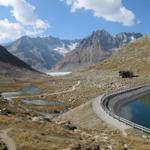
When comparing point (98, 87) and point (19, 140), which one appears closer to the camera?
point (19, 140)

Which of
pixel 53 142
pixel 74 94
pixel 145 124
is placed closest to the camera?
pixel 53 142

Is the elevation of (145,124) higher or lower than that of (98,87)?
lower

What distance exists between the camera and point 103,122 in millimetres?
80625

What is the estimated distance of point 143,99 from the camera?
476ft

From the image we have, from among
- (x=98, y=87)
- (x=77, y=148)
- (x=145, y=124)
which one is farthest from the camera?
(x=98, y=87)

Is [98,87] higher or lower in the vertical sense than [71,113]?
higher

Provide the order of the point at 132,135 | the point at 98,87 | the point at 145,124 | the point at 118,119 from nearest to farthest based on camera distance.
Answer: the point at 132,135, the point at 118,119, the point at 145,124, the point at 98,87

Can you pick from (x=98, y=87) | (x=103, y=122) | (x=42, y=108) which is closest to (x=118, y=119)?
(x=103, y=122)

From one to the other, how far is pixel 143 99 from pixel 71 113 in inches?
1901

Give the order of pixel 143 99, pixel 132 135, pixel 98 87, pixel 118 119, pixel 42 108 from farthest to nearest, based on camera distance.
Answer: pixel 98 87
pixel 143 99
pixel 42 108
pixel 118 119
pixel 132 135

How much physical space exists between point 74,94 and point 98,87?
17.8m

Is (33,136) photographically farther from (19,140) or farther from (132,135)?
(132,135)

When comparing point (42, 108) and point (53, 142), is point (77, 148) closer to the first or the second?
point (53, 142)

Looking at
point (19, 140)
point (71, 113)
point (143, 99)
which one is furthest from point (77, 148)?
point (143, 99)
